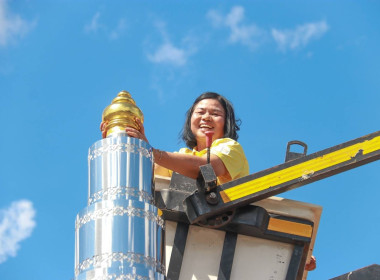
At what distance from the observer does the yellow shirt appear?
642 cm

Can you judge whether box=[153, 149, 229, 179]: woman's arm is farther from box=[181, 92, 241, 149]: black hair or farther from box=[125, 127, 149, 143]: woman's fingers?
box=[181, 92, 241, 149]: black hair

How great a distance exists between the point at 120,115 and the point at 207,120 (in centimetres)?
207

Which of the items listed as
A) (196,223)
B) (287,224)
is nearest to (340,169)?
(287,224)

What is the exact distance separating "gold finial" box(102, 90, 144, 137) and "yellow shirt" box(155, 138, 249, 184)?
1196 mm

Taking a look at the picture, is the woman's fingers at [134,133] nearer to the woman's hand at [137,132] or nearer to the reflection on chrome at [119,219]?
the woman's hand at [137,132]

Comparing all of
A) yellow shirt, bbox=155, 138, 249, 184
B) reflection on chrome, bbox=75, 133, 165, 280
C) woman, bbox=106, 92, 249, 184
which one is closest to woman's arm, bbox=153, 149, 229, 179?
woman, bbox=106, 92, 249, 184

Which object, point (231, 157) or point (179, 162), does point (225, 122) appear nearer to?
point (231, 157)

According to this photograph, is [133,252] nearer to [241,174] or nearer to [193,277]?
[193,277]

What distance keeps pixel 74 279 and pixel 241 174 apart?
2.34 metres

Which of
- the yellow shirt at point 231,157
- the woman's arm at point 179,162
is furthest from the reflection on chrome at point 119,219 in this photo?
the yellow shirt at point 231,157

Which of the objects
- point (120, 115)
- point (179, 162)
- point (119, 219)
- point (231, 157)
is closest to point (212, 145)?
point (231, 157)

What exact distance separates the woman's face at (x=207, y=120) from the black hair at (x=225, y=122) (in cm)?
4

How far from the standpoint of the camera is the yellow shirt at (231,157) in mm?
6418

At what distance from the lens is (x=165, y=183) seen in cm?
594
